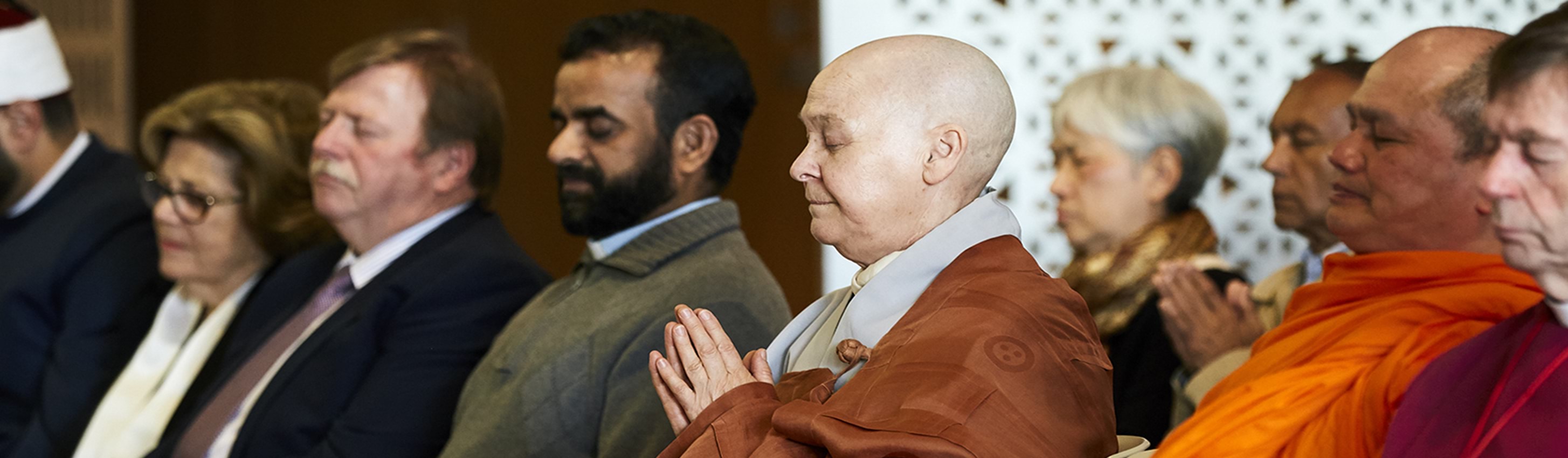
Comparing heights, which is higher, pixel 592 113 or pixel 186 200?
pixel 592 113

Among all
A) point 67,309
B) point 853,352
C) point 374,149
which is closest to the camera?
point 853,352

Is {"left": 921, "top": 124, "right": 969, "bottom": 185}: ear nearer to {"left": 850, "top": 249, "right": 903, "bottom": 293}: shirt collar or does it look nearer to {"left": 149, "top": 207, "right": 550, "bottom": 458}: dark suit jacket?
{"left": 850, "top": 249, "right": 903, "bottom": 293}: shirt collar

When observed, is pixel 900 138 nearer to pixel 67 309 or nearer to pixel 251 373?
pixel 251 373

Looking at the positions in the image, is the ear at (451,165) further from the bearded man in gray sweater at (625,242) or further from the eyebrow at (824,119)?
the eyebrow at (824,119)

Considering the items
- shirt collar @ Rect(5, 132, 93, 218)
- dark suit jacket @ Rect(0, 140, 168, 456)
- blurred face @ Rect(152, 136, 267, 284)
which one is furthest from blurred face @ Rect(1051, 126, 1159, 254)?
shirt collar @ Rect(5, 132, 93, 218)

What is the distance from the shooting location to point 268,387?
2863mm

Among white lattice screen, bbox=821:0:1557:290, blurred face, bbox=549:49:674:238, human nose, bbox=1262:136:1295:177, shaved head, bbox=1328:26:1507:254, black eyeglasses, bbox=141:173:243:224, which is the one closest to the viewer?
shaved head, bbox=1328:26:1507:254

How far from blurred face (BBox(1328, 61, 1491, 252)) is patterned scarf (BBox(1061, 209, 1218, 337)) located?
4.05 feet

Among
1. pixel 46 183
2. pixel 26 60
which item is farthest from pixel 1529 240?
pixel 26 60

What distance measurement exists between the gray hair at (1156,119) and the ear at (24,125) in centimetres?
281

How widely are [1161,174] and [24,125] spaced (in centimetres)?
308

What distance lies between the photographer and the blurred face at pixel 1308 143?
8.28 feet

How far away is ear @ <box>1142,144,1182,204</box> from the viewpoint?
3.32 metres

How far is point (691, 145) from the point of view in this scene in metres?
2.51
